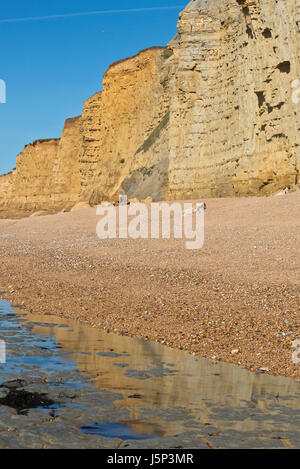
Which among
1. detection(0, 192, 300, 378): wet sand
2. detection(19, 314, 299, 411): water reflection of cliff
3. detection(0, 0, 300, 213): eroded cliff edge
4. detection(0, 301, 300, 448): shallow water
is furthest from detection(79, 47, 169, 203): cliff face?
detection(0, 301, 300, 448): shallow water

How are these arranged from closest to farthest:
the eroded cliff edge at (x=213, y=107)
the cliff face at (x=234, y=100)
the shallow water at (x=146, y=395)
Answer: the shallow water at (x=146, y=395)
the cliff face at (x=234, y=100)
the eroded cliff edge at (x=213, y=107)

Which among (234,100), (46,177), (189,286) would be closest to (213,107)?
(234,100)

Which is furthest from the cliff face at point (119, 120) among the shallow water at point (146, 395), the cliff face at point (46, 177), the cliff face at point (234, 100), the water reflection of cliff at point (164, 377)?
the shallow water at point (146, 395)

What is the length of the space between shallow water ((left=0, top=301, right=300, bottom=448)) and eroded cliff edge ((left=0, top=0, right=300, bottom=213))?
20.5m

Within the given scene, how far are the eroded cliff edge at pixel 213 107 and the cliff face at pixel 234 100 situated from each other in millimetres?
59

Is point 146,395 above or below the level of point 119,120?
below

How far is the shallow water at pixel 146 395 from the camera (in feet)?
11.6

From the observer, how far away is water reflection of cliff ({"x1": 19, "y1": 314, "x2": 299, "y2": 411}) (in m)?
4.36

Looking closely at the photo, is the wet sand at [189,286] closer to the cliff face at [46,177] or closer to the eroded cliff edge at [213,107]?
the eroded cliff edge at [213,107]

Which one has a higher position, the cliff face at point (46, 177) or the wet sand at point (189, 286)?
the cliff face at point (46, 177)

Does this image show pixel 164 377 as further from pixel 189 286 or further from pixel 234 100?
pixel 234 100

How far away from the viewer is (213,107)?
3438 centimetres

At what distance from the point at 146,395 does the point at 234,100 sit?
28823mm

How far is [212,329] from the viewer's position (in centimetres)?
684
